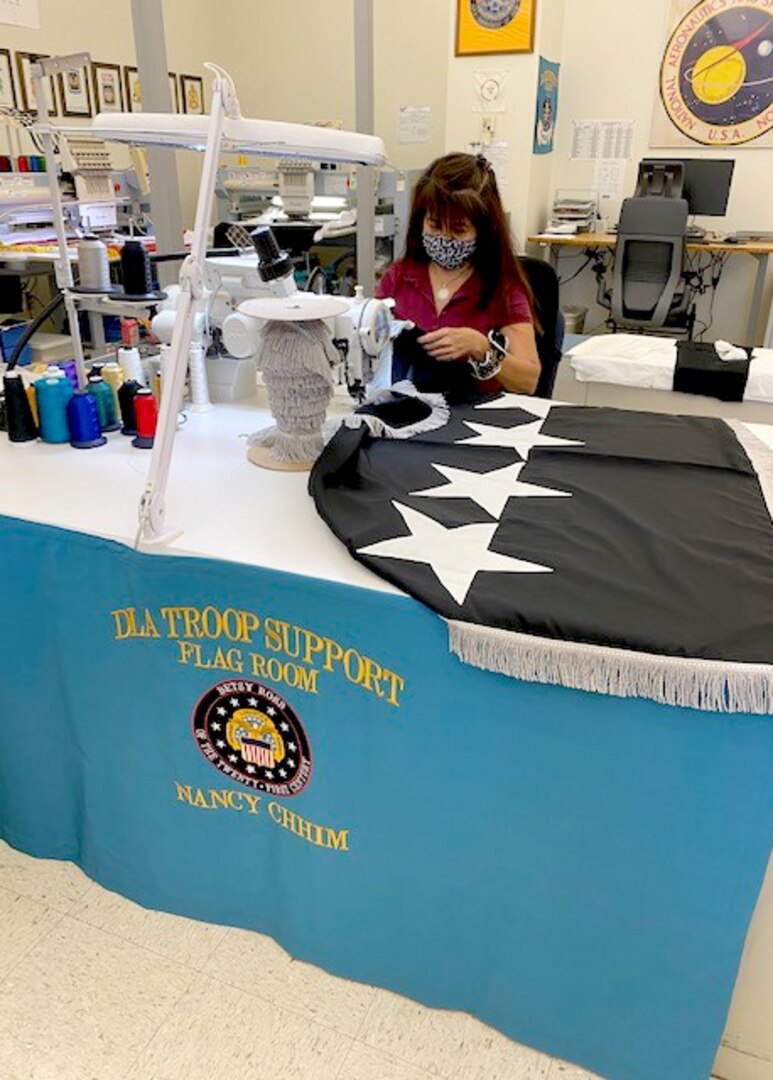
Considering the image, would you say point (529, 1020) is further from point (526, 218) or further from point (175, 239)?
point (526, 218)

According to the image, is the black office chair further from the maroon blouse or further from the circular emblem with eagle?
the maroon blouse

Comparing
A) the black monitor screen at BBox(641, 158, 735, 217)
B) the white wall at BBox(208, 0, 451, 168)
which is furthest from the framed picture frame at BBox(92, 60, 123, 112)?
the black monitor screen at BBox(641, 158, 735, 217)

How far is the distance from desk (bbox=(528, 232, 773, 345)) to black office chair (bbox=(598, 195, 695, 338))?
7.2 inches

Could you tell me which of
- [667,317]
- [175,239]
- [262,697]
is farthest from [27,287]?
[262,697]

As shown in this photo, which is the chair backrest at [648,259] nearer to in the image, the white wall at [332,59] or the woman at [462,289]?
the white wall at [332,59]

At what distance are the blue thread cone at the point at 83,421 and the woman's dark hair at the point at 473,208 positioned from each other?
89 cm

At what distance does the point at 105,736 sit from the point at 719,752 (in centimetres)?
95

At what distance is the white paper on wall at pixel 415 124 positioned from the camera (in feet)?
18.2

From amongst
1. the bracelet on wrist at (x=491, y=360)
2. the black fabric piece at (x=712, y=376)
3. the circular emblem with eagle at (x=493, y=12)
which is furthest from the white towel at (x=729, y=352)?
the circular emblem with eagle at (x=493, y=12)

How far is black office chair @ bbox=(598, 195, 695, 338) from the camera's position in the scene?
456cm

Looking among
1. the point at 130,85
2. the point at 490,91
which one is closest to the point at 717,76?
the point at 490,91

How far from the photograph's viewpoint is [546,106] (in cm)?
509

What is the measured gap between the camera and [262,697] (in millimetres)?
1188

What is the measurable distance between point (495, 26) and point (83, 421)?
4339 mm
